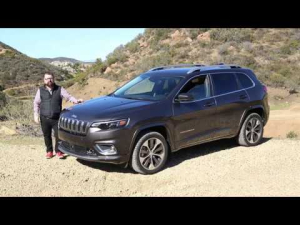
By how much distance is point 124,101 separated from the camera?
22.8 ft

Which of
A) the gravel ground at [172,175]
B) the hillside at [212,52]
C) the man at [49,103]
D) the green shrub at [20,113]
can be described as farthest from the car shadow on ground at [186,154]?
the hillside at [212,52]

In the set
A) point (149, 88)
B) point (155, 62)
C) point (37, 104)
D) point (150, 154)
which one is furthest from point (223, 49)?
point (150, 154)

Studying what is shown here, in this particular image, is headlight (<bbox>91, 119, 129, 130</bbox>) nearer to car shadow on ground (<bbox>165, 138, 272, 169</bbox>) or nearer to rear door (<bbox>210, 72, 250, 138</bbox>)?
car shadow on ground (<bbox>165, 138, 272, 169</bbox>)

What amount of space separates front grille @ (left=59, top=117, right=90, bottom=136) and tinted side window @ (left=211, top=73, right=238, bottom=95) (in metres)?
2.85

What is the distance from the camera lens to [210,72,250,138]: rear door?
25.2ft

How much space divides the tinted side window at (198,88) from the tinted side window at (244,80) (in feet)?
3.71

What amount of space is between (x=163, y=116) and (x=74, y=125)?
153cm

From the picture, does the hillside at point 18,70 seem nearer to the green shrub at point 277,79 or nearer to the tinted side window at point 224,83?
the green shrub at point 277,79

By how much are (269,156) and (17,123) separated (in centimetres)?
825

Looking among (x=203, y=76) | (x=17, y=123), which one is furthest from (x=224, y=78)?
(x=17, y=123)

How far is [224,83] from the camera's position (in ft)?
26.1

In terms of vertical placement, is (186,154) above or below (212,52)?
below

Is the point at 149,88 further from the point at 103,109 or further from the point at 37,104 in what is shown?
the point at 37,104
